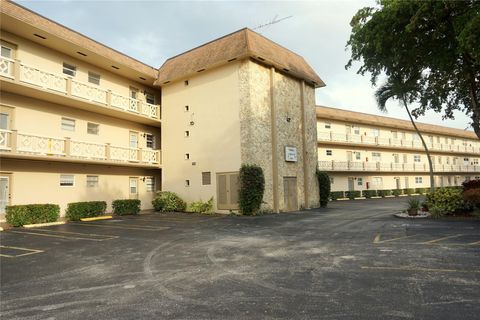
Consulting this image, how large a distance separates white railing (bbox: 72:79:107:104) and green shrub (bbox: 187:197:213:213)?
8.82 m

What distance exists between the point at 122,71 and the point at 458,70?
21.3m

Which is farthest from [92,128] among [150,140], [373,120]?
[373,120]

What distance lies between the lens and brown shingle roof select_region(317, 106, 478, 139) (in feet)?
129

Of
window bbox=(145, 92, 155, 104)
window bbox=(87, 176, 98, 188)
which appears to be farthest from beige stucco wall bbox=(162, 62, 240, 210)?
window bbox=(87, 176, 98, 188)

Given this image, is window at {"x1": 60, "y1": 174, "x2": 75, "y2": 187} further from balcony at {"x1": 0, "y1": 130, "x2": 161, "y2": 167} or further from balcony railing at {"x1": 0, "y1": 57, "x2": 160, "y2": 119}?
balcony railing at {"x1": 0, "y1": 57, "x2": 160, "y2": 119}

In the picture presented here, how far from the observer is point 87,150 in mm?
19391

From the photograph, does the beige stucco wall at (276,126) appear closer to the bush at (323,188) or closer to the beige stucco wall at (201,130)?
the bush at (323,188)

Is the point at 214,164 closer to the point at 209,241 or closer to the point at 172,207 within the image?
the point at 172,207

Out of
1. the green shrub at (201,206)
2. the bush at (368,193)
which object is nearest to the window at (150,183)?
the green shrub at (201,206)

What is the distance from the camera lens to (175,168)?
77.8ft

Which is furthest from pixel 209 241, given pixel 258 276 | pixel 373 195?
pixel 373 195

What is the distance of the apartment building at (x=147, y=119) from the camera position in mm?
17094

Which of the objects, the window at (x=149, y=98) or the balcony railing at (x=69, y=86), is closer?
the balcony railing at (x=69, y=86)

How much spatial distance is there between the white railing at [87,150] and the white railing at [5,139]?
10.8ft
